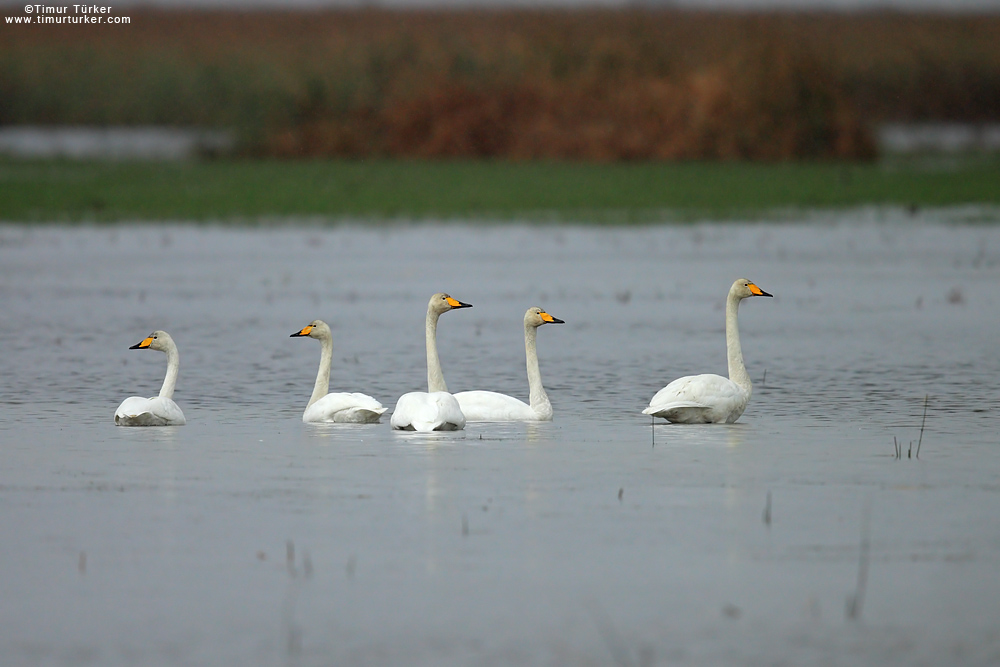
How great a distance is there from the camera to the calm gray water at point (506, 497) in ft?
19.5

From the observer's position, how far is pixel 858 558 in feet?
22.5

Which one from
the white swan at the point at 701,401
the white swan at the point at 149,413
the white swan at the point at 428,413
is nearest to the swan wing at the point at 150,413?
the white swan at the point at 149,413

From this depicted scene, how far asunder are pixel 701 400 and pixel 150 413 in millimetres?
2955

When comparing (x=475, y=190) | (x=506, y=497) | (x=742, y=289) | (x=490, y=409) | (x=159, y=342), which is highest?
(x=475, y=190)

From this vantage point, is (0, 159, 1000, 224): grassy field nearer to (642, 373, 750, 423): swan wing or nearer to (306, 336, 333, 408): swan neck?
(306, 336, 333, 408): swan neck

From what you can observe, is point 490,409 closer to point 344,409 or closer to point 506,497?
point 344,409

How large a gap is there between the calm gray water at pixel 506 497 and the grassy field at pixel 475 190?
14.8 meters

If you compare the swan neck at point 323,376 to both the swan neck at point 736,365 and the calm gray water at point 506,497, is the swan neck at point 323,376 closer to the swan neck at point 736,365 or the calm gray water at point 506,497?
the calm gray water at point 506,497

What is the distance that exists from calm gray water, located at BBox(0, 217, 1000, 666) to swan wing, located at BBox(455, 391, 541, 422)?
0.34m

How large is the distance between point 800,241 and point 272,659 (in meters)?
21.0

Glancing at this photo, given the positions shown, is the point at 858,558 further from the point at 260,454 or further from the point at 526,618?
the point at 260,454

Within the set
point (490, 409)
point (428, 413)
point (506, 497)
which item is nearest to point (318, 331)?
point (490, 409)

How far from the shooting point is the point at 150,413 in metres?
10.2

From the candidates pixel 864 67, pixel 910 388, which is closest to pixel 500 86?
pixel 864 67
